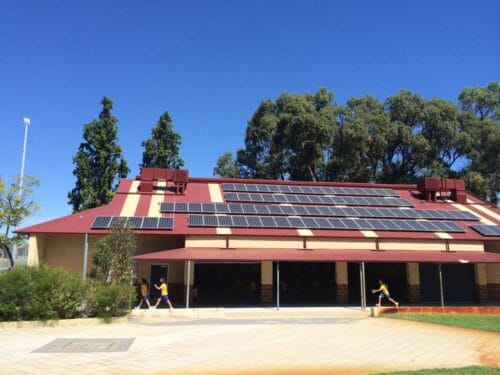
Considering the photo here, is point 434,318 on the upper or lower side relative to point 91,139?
lower

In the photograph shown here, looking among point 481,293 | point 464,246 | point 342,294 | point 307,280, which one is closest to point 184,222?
point 342,294

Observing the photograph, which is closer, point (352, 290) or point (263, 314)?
point (263, 314)

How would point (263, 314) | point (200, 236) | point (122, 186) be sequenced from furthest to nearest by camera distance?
point (122, 186) < point (200, 236) < point (263, 314)

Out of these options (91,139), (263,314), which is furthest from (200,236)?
(91,139)

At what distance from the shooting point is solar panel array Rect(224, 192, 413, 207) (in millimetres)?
26373

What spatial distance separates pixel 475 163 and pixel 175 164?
96.8 ft

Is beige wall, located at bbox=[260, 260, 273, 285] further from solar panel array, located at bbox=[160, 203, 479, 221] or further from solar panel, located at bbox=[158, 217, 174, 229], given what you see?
solar panel, located at bbox=[158, 217, 174, 229]

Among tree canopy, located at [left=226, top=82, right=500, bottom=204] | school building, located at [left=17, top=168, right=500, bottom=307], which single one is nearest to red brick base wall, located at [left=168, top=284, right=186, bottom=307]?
school building, located at [left=17, top=168, right=500, bottom=307]

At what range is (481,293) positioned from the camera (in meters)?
22.8

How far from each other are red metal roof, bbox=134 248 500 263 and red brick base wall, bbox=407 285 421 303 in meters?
1.93

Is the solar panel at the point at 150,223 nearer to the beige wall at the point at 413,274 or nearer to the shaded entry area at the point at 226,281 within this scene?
the shaded entry area at the point at 226,281

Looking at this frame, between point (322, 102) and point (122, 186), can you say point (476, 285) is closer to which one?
point (122, 186)

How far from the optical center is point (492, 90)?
45344mm

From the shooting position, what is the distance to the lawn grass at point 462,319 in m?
14.9
